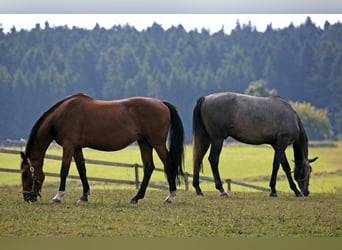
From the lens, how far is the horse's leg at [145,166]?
10602 mm

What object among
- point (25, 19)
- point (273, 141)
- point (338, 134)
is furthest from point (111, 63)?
point (338, 134)

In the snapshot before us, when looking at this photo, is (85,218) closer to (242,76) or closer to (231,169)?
(242,76)

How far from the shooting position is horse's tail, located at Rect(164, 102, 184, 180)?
10.7 meters

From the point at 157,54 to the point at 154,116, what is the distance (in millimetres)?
2737

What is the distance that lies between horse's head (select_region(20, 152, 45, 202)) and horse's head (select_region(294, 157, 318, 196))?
4.60 meters

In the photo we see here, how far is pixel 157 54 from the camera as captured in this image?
1321 cm

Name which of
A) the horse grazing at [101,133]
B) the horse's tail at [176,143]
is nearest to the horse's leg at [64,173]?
the horse grazing at [101,133]

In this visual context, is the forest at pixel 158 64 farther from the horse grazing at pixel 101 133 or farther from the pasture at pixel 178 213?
the horse grazing at pixel 101 133

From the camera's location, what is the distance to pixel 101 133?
10.6m

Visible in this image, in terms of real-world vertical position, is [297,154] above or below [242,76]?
below

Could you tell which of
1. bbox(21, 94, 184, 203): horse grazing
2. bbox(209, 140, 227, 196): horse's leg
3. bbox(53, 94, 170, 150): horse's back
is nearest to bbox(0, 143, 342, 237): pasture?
bbox(209, 140, 227, 196): horse's leg

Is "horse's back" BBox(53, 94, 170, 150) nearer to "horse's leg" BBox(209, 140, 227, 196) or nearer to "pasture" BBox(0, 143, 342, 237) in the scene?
"pasture" BBox(0, 143, 342, 237)

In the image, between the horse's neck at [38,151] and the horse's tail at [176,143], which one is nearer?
the horse's neck at [38,151]

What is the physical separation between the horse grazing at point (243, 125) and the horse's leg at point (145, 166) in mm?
1454
